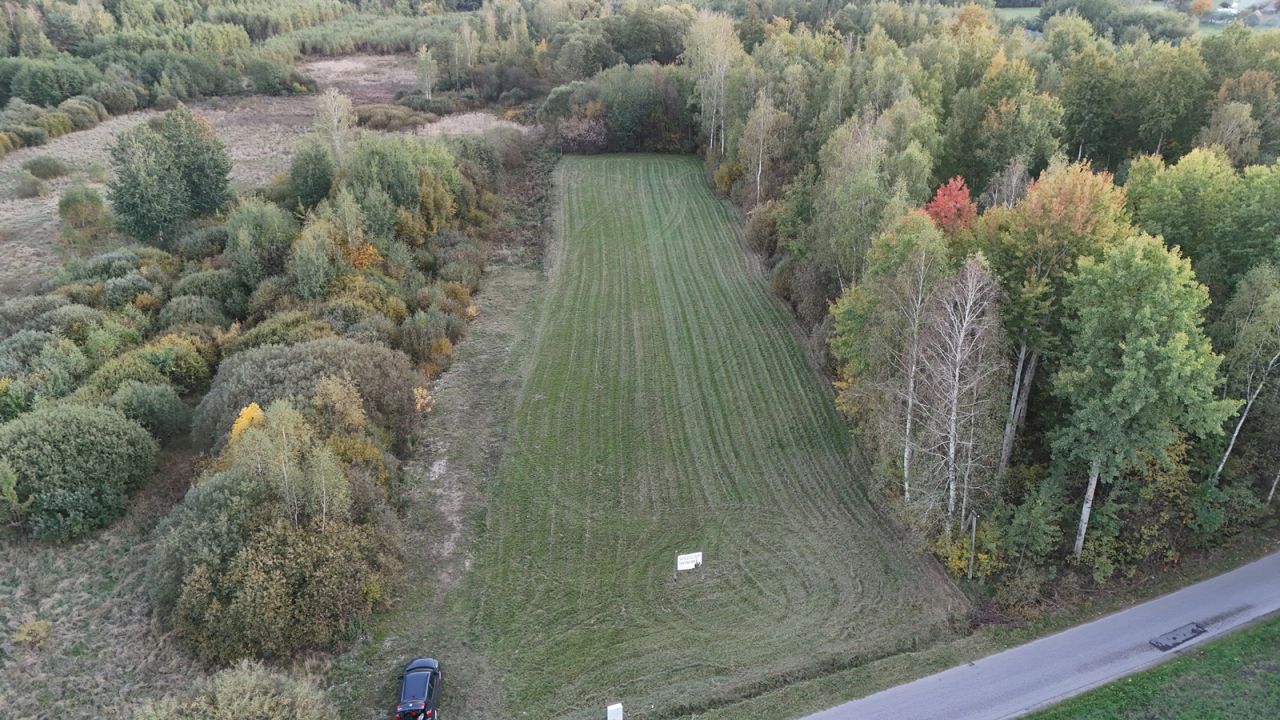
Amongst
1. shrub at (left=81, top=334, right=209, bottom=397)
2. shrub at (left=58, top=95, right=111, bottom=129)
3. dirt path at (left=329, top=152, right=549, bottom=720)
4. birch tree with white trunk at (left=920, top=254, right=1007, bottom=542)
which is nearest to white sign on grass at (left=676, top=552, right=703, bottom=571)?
dirt path at (left=329, top=152, right=549, bottom=720)

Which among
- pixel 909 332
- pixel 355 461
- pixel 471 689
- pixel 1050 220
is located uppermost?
pixel 1050 220

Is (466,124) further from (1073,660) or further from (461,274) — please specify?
(1073,660)

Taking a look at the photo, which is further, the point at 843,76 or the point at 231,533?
the point at 843,76

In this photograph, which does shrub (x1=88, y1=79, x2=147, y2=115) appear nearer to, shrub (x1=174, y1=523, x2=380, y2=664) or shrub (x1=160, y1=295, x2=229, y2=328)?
shrub (x1=160, y1=295, x2=229, y2=328)

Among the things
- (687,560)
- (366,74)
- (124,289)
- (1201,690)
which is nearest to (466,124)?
(366,74)

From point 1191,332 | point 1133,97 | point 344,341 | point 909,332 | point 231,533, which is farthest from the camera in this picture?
point 1133,97

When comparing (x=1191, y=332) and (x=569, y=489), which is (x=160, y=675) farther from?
(x=1191, y=332)

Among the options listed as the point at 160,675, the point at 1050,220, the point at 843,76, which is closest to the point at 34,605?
the point at 160,675

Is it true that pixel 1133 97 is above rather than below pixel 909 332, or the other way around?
above
